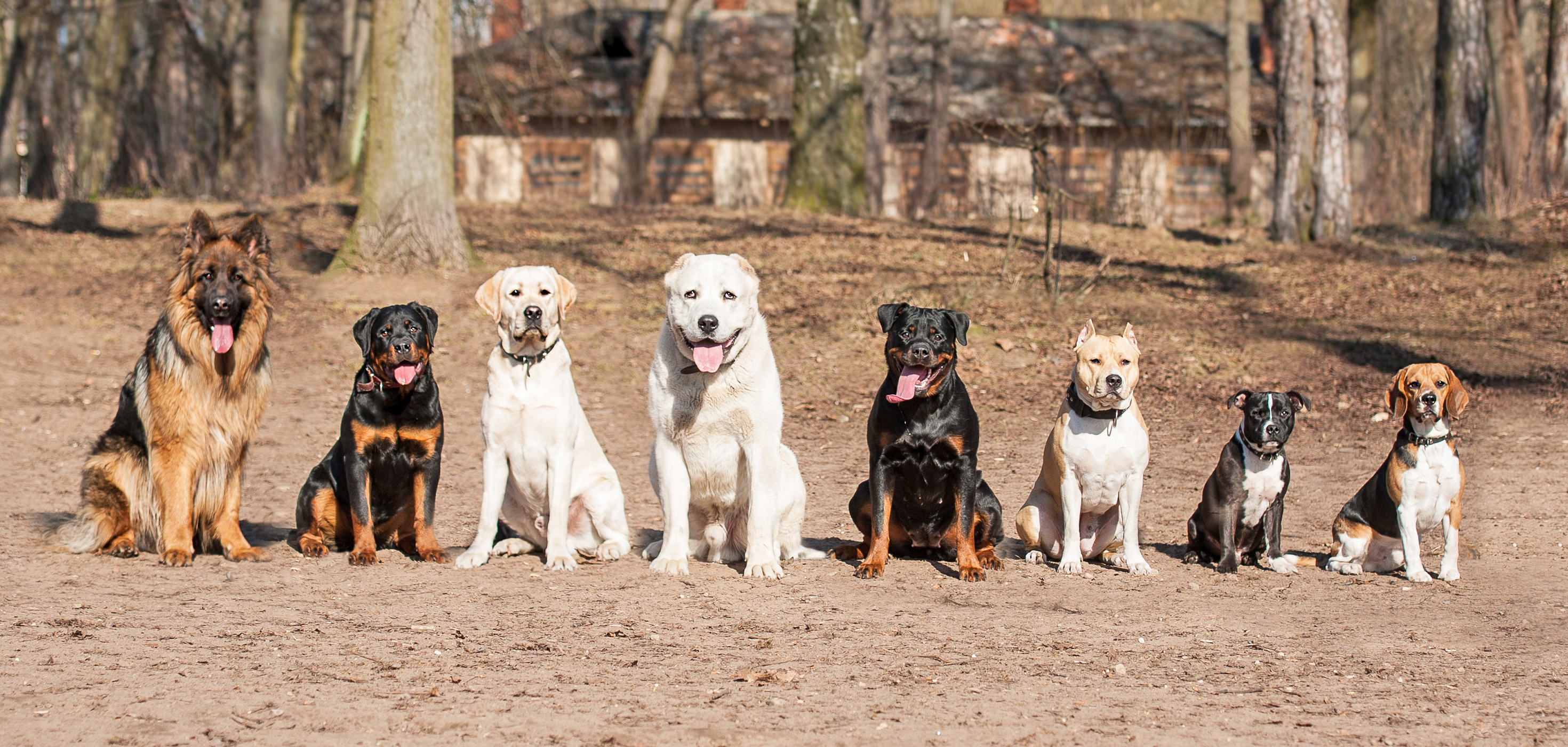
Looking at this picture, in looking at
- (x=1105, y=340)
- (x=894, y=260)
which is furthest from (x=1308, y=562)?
(x=894, y=260)

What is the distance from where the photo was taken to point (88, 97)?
25.3 meters

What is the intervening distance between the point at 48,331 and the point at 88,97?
14575 mm

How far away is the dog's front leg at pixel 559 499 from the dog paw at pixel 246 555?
155cm

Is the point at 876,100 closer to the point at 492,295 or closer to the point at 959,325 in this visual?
the point at 959,325

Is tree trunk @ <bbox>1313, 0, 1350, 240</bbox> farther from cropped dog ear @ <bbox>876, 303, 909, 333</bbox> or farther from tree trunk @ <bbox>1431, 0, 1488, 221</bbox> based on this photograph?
cropped dog ear @ <bbox>876, 303, 909, 333</bbox>

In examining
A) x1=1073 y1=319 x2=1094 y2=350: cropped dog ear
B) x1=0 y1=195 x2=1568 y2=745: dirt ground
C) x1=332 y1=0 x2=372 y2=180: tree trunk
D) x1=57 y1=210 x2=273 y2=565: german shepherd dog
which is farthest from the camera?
x1=332 y1=0 x2=372 y2=180: tree trunk

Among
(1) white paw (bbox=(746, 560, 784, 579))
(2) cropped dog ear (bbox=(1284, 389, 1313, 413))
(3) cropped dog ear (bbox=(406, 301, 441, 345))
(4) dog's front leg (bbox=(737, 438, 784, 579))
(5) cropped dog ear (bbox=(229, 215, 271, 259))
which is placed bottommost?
(1) white paw (bbox=(746, 560, 784, 579))

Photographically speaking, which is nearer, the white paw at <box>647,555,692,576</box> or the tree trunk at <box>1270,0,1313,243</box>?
the white paw at <box>647,555,692,576</box>

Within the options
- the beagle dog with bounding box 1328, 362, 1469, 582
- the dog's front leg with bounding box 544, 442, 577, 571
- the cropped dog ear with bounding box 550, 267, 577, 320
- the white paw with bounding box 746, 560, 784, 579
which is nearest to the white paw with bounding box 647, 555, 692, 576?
the white paw with bounding box 746, 560, 784, 579

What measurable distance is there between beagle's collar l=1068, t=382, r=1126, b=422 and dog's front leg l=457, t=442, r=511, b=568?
3.01 meters

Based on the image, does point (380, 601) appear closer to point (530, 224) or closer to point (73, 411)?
point (73, 411)

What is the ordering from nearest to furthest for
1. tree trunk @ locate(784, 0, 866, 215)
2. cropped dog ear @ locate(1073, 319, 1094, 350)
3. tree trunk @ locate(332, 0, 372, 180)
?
1. cropped dog ear @ locate(1073, 319, 1094, 350)
2. tree trunk @ locate(784, 0, 866, 215)
3. tree trunk @ locate(332, 0, 372, 180)

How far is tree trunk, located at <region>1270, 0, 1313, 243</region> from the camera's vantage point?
16.4 m

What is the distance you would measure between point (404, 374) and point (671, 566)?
1685mm
